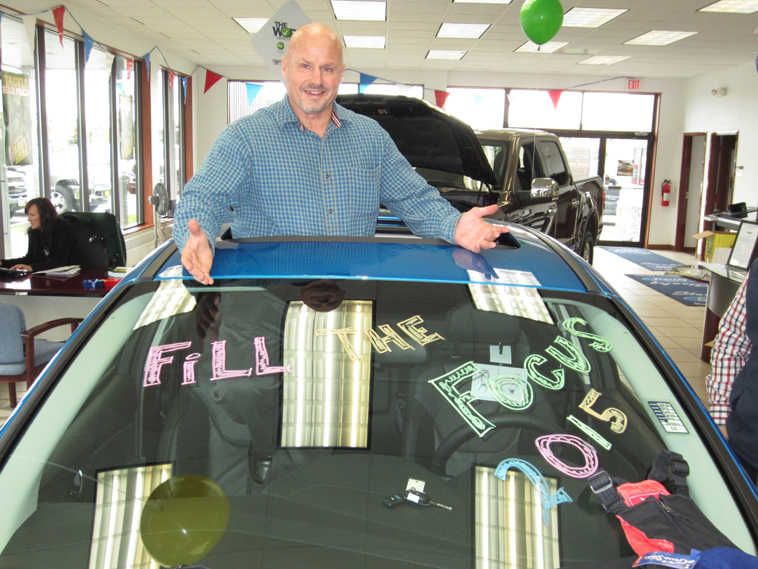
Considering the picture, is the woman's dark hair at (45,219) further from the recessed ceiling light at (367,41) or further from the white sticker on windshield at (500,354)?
the recessed ceiling light at (367,41)

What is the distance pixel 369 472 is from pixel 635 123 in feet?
47.9

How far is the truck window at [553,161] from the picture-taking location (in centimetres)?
643

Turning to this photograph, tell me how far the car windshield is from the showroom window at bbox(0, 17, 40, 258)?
6.36m

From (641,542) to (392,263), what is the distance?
2.34 ft

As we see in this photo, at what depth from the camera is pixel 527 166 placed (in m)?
6.10

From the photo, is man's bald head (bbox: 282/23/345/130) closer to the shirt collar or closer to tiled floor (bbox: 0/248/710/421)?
the shirt collar

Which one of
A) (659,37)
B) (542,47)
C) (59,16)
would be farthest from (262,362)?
(542,47)

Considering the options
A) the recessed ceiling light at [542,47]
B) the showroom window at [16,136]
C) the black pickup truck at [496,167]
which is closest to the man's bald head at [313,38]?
the black pickup truck at [496,167]

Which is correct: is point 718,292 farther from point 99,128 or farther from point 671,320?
point 99,128

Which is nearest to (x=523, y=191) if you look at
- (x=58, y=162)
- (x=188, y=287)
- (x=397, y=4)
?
(x=397, y=4)

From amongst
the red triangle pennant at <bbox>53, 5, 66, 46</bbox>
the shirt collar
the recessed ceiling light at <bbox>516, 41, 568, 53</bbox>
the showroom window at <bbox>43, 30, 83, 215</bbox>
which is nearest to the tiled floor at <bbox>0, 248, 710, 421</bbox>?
the shirt collar

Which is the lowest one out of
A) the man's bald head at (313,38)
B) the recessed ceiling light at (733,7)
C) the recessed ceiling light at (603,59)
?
the man's bald head at (313,38)

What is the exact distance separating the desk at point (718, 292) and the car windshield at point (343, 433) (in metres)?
3.98

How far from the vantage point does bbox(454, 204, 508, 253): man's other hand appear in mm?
1618
